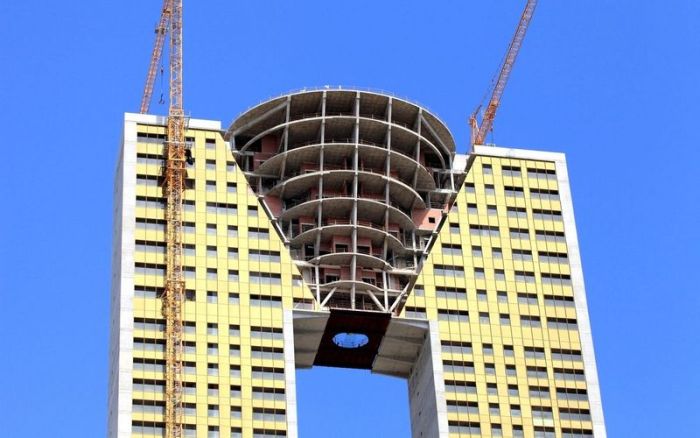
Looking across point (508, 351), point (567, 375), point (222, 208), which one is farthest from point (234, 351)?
point (567, 375)

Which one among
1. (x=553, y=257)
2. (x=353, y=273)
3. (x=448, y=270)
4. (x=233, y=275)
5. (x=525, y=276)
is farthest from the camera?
(x=553, y=257)

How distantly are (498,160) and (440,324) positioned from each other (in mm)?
19942

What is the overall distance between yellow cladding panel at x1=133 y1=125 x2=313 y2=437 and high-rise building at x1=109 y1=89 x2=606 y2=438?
148 mm

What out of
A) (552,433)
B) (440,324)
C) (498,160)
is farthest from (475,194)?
(552,433)

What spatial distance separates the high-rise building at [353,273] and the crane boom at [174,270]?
1052 millimetres

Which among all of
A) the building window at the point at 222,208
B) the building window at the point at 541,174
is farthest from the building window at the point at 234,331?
the building window at the point at 541,174

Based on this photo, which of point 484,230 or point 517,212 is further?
point 517,212

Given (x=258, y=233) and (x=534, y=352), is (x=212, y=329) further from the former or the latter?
(x=534, y=352)

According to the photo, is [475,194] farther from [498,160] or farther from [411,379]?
[411,379]

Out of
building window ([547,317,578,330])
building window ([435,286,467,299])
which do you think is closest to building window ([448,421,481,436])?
building window ([435,286,467,299])

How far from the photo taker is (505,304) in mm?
149375

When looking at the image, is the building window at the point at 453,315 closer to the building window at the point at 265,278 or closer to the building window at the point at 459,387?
the building window at the point at 459,387

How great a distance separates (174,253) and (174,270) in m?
1.81

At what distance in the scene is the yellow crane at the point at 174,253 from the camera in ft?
446
